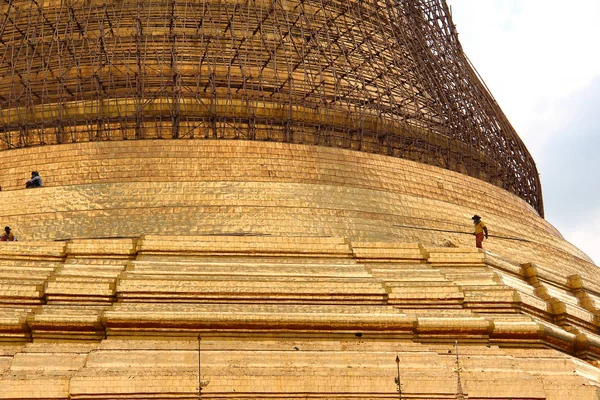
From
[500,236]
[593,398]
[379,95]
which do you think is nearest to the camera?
[593,398]

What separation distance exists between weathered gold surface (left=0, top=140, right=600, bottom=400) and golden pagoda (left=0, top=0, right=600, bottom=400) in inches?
1.3

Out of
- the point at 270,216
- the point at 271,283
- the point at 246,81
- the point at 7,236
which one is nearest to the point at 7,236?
the point at 7,236

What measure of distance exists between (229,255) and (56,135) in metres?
4.87

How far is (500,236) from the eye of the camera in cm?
2077

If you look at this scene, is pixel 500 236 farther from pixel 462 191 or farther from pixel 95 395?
pixel 95 395

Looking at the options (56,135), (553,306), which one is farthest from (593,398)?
(56,135)

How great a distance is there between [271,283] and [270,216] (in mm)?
2523

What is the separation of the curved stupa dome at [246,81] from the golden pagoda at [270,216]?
0.17 ft

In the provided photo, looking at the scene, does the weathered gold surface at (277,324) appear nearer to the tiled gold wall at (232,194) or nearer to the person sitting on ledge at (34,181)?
the tiled gold wall at (232,194)

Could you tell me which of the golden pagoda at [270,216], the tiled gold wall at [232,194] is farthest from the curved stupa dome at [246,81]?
the tiled gold wall at [232,194]

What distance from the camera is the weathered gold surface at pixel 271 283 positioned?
48.9ft

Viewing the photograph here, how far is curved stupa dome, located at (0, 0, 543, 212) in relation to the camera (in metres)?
20.9

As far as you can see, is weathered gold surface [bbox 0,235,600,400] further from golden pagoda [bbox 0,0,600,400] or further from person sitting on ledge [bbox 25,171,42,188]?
person sitting on ledge [bbox 25,171,42,188]

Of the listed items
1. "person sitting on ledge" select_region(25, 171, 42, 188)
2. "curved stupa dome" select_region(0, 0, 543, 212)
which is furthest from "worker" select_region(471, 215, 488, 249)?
"person sitting on ledge" select_region(25, 171, 42, 188)
